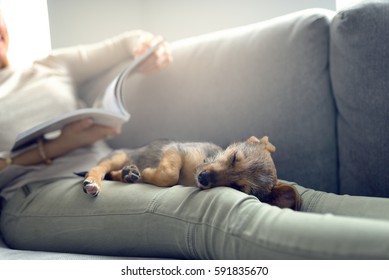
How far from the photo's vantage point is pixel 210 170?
1201 mm

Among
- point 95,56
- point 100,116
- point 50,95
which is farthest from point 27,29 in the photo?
point 100,116

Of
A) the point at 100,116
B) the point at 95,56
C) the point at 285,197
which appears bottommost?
the point at 285,197

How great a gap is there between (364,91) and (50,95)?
1.23 metres

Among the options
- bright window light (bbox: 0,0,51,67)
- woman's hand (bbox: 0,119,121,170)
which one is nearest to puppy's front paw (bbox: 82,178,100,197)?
woman's hand (bbox: 0,119,121,170)

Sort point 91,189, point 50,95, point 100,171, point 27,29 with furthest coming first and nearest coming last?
point 27,29 < point 50,95 < point 100,171 < point 91,189

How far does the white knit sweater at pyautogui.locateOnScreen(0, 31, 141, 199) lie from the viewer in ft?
5.20

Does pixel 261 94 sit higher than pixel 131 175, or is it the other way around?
pixel 261 94

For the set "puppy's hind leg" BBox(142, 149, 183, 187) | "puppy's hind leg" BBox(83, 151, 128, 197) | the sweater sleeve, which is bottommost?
"puppy's hind leg" BBox(83, 151, 128, 197)

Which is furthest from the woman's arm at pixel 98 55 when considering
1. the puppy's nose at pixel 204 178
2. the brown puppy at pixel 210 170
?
the puppy's nose at pixel 204 178

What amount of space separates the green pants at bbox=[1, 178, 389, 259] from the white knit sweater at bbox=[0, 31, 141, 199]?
0.39 ft

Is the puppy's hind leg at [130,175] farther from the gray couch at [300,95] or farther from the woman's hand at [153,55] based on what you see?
the woman's hand at [153,55]

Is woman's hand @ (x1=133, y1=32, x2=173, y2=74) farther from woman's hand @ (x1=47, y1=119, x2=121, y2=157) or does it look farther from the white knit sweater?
woman's hand @ (x1=47, y1=119, x2=121, y2=157)

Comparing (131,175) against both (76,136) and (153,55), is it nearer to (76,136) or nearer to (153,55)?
(76,136)
